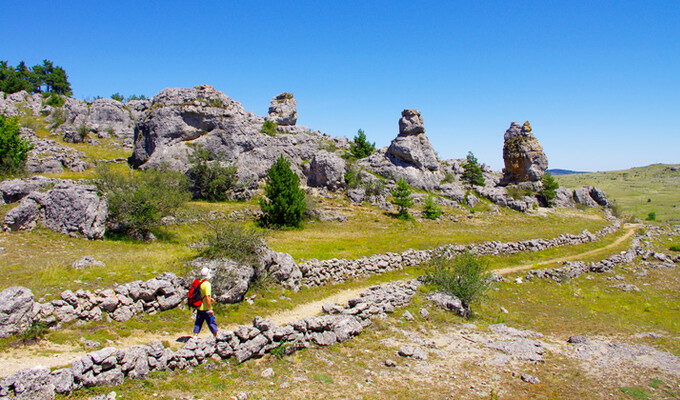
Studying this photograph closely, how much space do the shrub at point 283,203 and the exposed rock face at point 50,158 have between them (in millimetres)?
25549

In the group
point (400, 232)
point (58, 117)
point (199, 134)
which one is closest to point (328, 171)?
point (400, 232)

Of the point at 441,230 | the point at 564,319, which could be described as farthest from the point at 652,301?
the point at 441,230

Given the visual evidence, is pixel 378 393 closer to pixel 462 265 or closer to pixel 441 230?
pixel 462 265

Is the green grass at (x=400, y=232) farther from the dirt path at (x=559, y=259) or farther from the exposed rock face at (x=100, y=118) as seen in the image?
the exposed rock face at (x=100, y=118)

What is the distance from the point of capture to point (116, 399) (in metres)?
8.04

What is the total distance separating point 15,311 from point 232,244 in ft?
26.3

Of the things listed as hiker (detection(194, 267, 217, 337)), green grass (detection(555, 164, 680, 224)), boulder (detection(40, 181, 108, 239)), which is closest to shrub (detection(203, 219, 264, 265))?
hiker (detection(194, 267, 217, 337))

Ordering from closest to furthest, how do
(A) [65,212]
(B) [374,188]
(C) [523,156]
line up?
(A) [65,212] → (B) [374,188] → (C) [523,156]

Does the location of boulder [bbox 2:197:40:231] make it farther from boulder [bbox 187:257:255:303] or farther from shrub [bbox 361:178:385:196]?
shrub [bbox 361:178:385:196]

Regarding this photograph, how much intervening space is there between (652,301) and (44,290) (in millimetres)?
34301

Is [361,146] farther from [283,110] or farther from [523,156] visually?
[523,156]

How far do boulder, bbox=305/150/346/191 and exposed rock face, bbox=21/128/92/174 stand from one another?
29896 millimetres

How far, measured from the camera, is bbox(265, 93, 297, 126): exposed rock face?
69.1 meters

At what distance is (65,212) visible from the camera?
2130 cm
